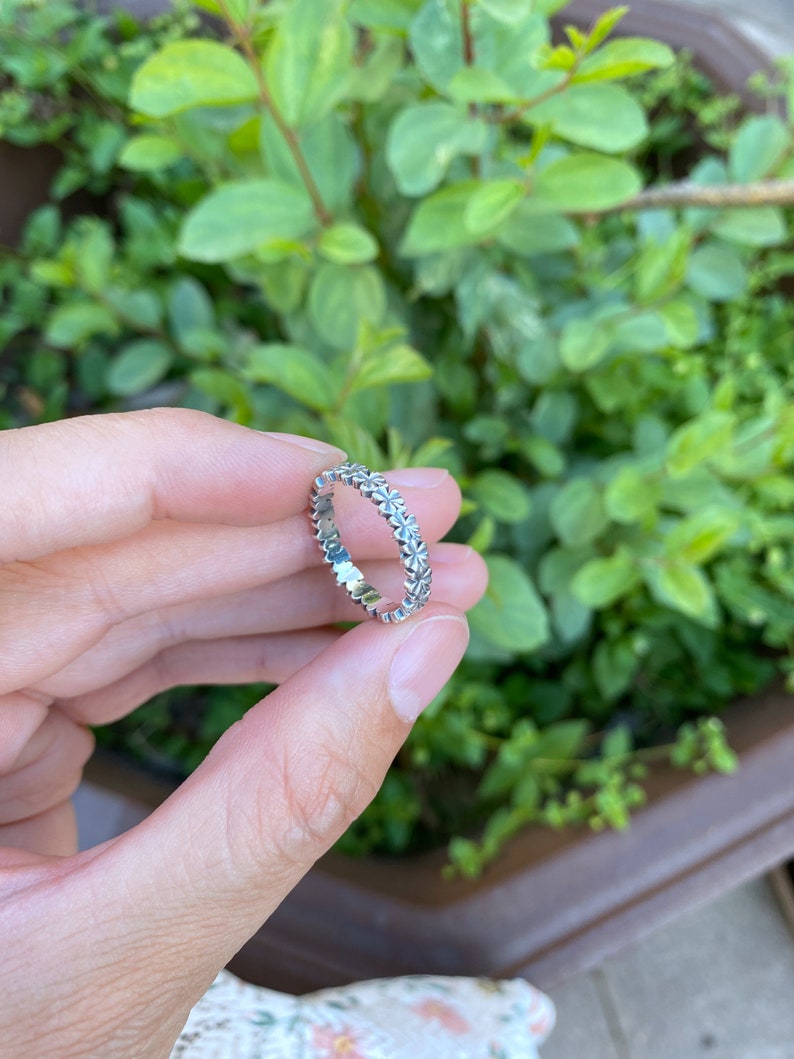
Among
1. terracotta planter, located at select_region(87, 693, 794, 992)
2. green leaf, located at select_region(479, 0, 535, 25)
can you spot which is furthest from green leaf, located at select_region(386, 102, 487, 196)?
terracotta planter, located at select_region(87, 693, 794, 992)

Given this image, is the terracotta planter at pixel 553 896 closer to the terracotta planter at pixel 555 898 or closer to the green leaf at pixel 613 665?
the terracotta planter at pixel 555 898

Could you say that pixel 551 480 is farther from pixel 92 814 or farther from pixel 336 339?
pixel 92 814

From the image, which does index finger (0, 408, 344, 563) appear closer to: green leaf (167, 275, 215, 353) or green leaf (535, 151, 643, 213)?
green leaf (535, 151, 643, 213)

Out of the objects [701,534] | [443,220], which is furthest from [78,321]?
[701,534]

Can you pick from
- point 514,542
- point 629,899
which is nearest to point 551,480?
point 514,542

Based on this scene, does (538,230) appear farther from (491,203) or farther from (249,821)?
(249,821)
